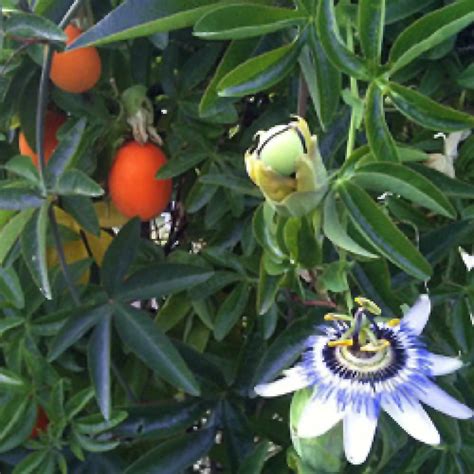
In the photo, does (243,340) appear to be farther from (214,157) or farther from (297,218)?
(297,218)

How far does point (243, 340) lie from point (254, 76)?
1.18ft

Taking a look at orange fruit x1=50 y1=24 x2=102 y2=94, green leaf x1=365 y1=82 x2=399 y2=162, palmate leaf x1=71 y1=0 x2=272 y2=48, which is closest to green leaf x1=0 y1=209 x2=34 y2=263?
orange fruit x1=50 y1=24 x2=102 y2=94

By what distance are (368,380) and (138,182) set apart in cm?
32

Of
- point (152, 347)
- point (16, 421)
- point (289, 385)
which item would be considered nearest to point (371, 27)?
point (289, 385)

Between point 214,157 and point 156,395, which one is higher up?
point 214,157

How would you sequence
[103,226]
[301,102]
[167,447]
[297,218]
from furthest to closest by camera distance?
[103,226] → [167,447] → [301,102] → [297,218]

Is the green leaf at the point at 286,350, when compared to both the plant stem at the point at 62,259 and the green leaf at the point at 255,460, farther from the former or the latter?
the plant stem at the point at 62,259

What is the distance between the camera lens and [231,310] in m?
0.89

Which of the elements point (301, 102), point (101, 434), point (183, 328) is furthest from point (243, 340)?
point (301, 102)

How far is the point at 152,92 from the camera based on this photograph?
965 mm

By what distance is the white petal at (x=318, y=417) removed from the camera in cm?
61

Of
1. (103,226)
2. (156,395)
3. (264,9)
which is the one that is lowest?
(156,395)

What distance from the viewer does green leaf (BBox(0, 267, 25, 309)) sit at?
867 millimetres

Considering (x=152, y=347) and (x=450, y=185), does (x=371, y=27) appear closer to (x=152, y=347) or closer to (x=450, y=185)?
(x=450, y=185)
